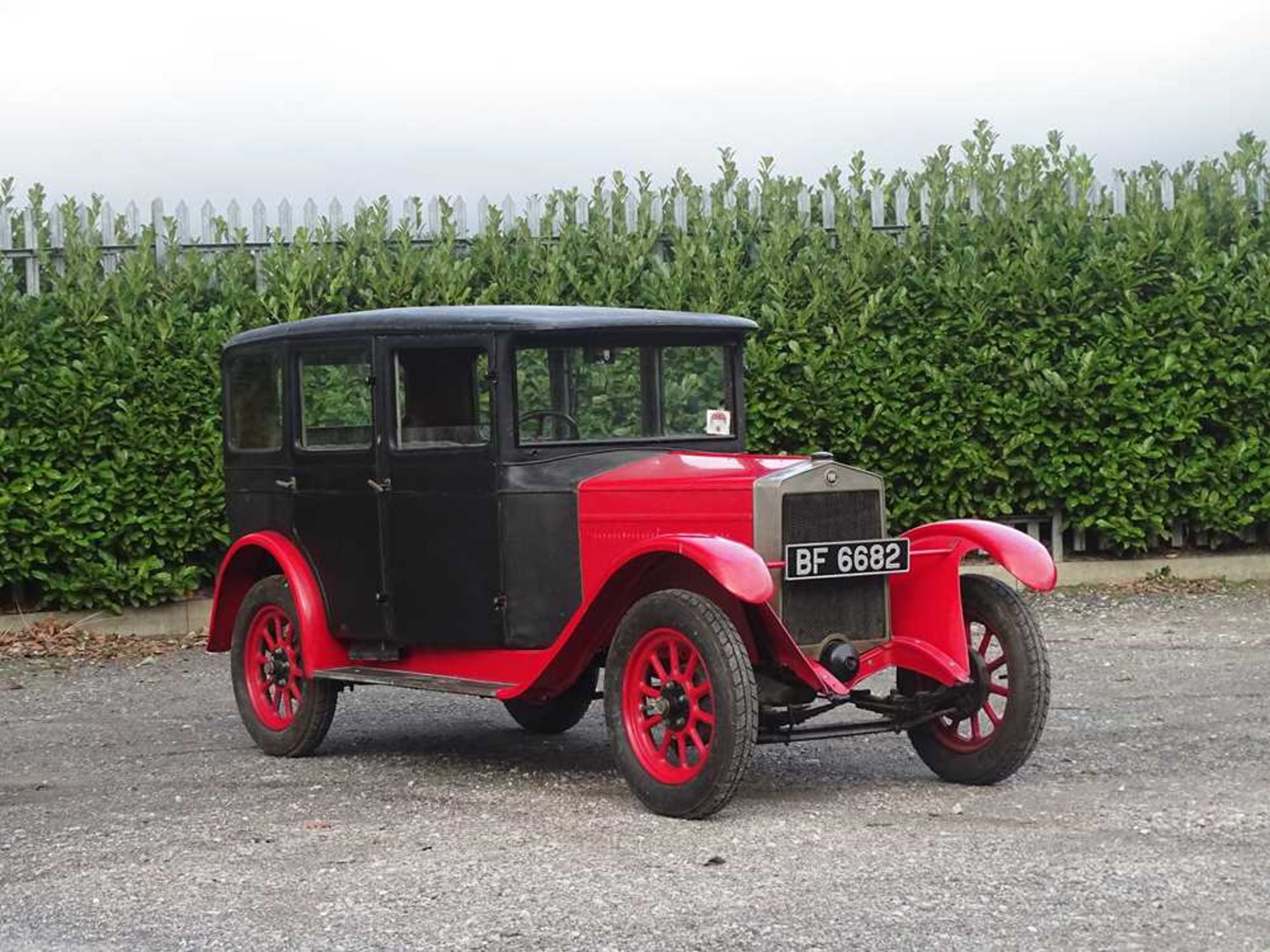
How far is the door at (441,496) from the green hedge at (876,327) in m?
4.60

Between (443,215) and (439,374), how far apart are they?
5512 millimetres

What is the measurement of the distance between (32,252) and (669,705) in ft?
24.8

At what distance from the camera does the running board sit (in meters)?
7.26

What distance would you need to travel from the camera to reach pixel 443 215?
1284cm

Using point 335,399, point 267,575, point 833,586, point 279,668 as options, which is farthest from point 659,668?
point 267,575

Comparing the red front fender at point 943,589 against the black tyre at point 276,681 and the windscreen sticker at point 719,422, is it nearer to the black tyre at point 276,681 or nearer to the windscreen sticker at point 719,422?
the windscreen sticker at point 719,422

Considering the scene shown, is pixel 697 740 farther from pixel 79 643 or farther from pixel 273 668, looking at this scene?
pixel 79 643

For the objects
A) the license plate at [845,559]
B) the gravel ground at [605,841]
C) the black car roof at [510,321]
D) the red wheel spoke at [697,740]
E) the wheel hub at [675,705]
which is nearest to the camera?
the gravel ground at [605,841]

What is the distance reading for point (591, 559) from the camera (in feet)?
23.2

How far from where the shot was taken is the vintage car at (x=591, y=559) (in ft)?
21.4

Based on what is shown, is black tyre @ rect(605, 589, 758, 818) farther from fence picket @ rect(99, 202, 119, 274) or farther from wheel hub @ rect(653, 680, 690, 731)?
fence picket @ rect(99, 202, 119, 274)

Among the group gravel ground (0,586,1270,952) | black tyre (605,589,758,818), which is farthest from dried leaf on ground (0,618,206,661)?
black tyre (605,589,758,818)

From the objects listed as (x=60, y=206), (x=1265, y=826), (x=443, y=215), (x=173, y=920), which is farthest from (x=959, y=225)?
(x=173, y=920)

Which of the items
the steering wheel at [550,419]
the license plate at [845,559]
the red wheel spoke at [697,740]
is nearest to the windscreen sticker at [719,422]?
the steering wheel at [550,419]
